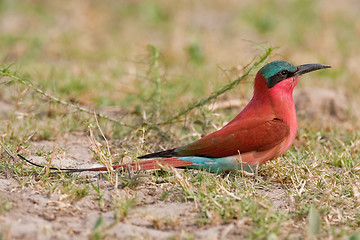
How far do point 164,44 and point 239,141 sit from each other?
3.79 metres

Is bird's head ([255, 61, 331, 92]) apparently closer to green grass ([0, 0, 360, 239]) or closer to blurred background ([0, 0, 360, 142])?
green grass ([0, 0, 360, 239])

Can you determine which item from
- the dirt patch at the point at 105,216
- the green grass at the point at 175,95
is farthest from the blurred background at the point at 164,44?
the dirt patch at the point at 105,216

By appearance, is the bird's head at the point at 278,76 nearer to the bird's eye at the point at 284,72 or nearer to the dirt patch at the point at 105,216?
the bird's eye at the point at 284,72

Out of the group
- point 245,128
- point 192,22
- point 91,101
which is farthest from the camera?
point 192,22

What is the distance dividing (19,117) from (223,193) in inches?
75.1

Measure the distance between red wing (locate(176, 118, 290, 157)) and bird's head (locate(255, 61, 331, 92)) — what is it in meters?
0.32

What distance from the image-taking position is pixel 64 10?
8180 mm

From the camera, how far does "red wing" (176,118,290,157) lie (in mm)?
3146

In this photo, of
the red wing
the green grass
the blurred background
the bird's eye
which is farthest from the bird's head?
the blurred background

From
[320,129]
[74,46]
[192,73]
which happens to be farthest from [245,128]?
[74,46]

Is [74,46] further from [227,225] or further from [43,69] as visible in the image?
[227,225]

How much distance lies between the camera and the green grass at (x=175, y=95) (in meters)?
2.74

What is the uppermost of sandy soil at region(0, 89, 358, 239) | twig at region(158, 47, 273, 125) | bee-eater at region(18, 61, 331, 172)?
twig at region(158, 47, 273, 125)

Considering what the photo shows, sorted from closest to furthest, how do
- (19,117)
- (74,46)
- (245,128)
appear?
(245,128) → (19,117) → (74,46)
